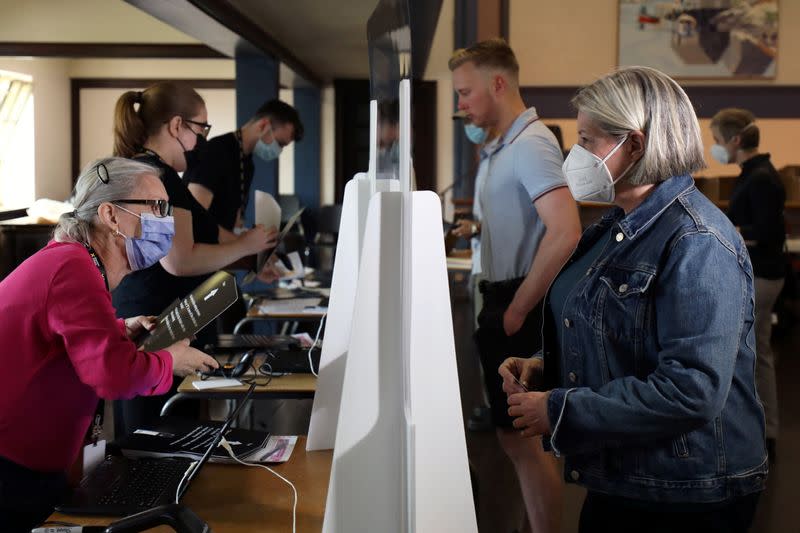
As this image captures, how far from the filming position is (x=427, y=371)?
1.22m

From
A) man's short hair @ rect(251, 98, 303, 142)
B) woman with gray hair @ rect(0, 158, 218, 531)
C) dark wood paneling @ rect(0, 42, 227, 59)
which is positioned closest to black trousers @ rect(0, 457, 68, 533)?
woman with gray hair @ rect(0, 158, 218, 531)

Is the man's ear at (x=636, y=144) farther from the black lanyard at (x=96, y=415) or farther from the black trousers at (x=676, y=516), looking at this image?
the black lanyard at (x=96, y=415)

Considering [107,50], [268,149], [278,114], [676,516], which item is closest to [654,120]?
[676,516]

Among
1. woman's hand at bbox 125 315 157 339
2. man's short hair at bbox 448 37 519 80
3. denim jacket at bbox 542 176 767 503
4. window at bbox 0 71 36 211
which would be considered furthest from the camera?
window at bbox 0 71 36 211

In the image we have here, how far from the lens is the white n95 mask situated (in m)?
1.37

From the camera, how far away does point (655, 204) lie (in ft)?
4.27

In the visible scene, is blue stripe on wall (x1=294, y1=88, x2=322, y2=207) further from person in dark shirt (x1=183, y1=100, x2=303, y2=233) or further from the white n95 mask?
the white n95 mask

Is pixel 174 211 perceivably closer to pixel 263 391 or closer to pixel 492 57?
pixel 263 391

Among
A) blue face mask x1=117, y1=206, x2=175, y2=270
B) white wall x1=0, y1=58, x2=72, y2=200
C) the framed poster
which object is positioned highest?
the framed poster

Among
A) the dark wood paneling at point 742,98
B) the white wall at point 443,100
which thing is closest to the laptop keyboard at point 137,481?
the dark wood paneling at point 742,98

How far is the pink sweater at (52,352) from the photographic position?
1.53 meters

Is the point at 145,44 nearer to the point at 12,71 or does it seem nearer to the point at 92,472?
the point at 12,71

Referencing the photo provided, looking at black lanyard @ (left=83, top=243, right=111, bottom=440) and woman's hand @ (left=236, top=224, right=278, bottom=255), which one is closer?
black lanyard @ (left=83, top=243, right=111, bottom=440)

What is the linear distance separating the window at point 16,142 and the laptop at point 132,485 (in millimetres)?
8554
